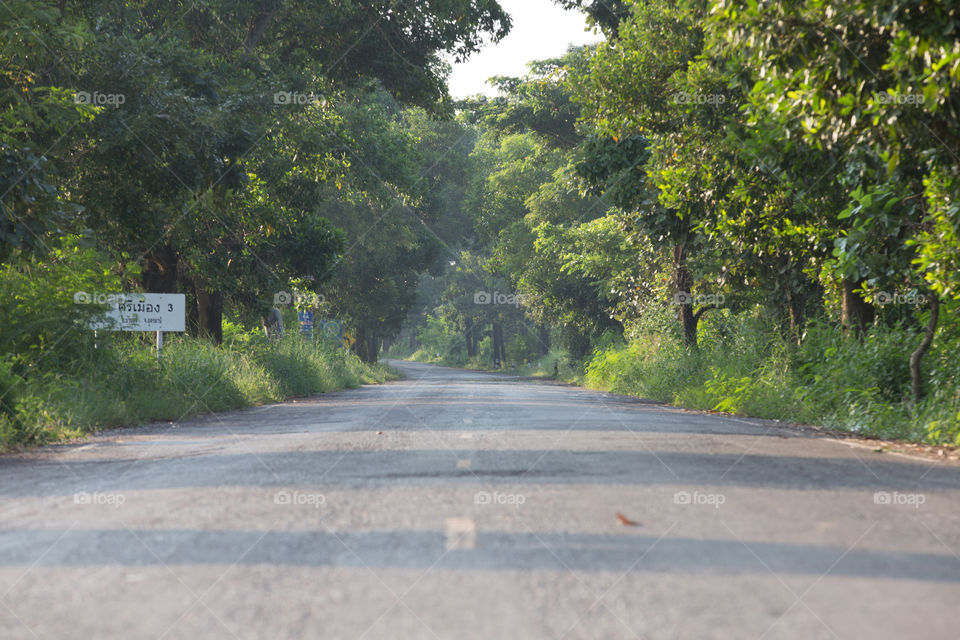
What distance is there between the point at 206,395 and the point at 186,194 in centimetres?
332

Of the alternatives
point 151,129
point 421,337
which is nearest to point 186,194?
point 151,129

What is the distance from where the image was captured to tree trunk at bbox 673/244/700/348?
73.7 ft

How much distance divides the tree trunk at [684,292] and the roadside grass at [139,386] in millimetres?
9224

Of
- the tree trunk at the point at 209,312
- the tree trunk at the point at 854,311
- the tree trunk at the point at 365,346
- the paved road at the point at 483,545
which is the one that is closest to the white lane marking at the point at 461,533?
the paved road at the point at 483,545

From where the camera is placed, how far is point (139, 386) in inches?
534

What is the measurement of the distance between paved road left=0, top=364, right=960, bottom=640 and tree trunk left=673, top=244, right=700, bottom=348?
49.2ft

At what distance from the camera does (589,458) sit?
6.99 metres

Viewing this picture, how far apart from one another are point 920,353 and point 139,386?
1027cm

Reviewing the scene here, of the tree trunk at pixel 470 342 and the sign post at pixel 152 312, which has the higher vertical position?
the sign post at pixel 152 312

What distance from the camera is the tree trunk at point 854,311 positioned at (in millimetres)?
13578

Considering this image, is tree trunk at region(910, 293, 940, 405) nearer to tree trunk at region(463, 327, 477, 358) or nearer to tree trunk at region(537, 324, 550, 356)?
tree trunk at region(537, 324, 550, 356)

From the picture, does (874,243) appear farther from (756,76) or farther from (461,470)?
(461,470)

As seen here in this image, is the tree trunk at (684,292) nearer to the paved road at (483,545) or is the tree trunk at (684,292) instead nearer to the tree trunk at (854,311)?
the tree trunk at (854,311)

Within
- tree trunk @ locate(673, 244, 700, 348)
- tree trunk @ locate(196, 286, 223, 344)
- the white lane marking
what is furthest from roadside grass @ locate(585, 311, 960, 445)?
tree trunk @ locate(196, 286, 223, 344)
